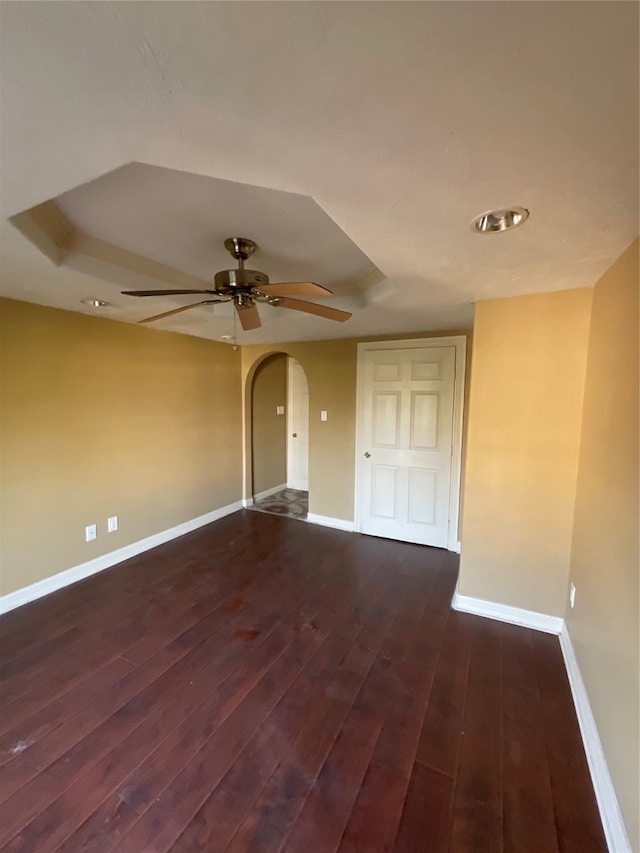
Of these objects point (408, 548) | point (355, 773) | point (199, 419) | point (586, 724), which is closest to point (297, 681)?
point (355, 773)

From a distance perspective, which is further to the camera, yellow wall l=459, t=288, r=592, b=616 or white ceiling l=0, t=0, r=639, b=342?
yellow wall l=459, t=288, r=592, b=616

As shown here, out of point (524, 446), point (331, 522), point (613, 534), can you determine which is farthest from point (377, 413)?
point (613, 534)

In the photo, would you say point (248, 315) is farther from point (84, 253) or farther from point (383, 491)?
point (383, 491)

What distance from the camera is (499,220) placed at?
134 centimetres

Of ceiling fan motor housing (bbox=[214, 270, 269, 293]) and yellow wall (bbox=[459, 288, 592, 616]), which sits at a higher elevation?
ceiling fan motor housing (bbox=[214, 270, 269, 293])

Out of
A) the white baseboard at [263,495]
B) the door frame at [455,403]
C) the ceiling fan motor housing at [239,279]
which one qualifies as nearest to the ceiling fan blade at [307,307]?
the ceiling fan motor housing at [239,279]

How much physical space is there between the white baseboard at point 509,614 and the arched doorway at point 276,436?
91.4 inches

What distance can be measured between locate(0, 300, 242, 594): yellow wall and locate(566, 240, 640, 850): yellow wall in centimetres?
350

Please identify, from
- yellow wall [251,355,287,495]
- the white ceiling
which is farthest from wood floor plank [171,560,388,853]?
yellow wall [251,355,287,495]

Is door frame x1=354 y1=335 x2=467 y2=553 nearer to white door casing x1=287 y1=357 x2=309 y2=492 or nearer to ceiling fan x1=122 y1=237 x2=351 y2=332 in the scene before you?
ceiling fan x1=122 y1=237 x2=351 y2=332

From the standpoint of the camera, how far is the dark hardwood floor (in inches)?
52.2

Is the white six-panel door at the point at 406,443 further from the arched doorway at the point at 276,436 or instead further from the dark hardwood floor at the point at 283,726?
the arched doorway at the point at 276,436

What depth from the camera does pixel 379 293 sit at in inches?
92.9

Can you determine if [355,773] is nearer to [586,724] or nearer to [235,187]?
[586,724]
